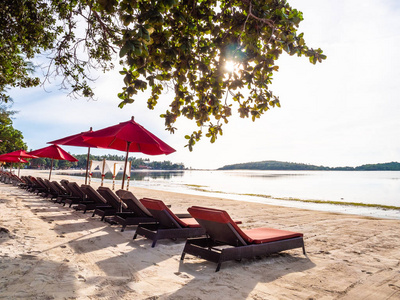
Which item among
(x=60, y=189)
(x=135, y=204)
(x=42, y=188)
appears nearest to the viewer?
(x=135, y=204)

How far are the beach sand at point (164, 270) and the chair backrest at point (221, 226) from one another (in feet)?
1.11

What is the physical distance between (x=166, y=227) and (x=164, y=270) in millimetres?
1662

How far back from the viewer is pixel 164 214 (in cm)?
502

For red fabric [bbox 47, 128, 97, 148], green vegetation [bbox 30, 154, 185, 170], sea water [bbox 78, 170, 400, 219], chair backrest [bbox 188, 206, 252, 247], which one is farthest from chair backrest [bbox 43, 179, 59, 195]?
green vegetation [bbox 30, 154, 185, 170]

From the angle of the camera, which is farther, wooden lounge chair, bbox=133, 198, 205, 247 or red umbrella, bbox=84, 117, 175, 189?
red umbrella, bbox=84, 117, 175, 189

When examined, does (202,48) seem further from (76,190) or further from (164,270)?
(76,190)

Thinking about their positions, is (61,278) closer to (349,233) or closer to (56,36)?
(349,233)

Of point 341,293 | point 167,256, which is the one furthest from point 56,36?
point 341,293

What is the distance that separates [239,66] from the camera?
4113 mm

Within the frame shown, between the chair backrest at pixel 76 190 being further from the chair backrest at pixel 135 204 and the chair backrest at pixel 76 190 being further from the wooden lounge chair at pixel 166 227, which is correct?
the wooden lounge chair at pixel 166 227

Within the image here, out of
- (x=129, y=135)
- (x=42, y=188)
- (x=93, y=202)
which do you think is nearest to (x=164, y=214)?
(x=129, y=135)

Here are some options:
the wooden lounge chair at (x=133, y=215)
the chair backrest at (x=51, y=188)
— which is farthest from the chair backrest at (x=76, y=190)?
the wooden lounge chair at (x=133, y=215)

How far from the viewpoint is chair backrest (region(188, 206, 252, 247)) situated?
3.81 meters

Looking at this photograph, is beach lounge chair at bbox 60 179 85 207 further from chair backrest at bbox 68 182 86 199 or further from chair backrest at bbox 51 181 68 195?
chair backrest at bbox 51 181 68 195
